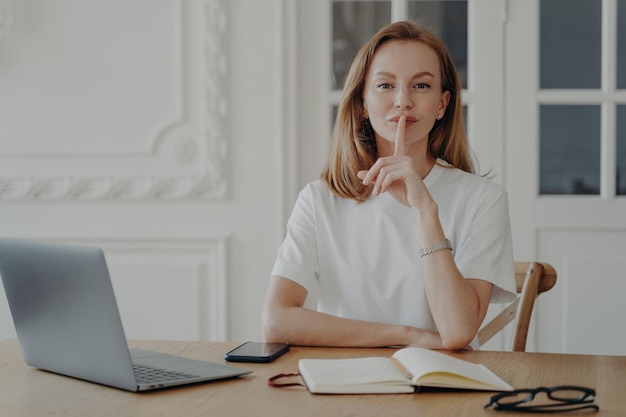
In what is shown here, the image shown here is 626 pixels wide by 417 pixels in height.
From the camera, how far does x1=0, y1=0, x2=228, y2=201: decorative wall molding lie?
3199 millimetres

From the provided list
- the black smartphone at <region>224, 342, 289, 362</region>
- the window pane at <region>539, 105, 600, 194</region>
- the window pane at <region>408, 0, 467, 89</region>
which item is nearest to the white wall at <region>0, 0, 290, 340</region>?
the window pane at <region>408, 0, 467, 89</region>

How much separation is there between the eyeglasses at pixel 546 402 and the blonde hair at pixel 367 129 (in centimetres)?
92

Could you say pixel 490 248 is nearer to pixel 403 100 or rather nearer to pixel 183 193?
pixel 403 100

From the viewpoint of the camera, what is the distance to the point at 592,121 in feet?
10.4

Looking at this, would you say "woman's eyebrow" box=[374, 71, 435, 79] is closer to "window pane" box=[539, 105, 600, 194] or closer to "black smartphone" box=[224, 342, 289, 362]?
"black smartphone" box=[224, 342, 289, 362]

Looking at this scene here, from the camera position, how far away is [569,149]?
3176 mm

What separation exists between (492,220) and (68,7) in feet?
6.63

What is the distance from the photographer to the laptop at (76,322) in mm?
1271

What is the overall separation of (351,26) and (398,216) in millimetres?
1400

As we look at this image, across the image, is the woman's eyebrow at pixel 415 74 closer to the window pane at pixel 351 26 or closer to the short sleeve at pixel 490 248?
the short sleeve at pixel 490 248

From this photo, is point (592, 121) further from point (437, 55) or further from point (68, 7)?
point (68, 7)

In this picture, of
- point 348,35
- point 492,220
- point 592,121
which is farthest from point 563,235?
point 492,220

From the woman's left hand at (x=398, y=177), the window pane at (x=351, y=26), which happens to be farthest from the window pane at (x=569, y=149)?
the woman's left hand at (x=398, y=177)

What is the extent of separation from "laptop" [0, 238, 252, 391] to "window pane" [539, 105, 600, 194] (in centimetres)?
203
